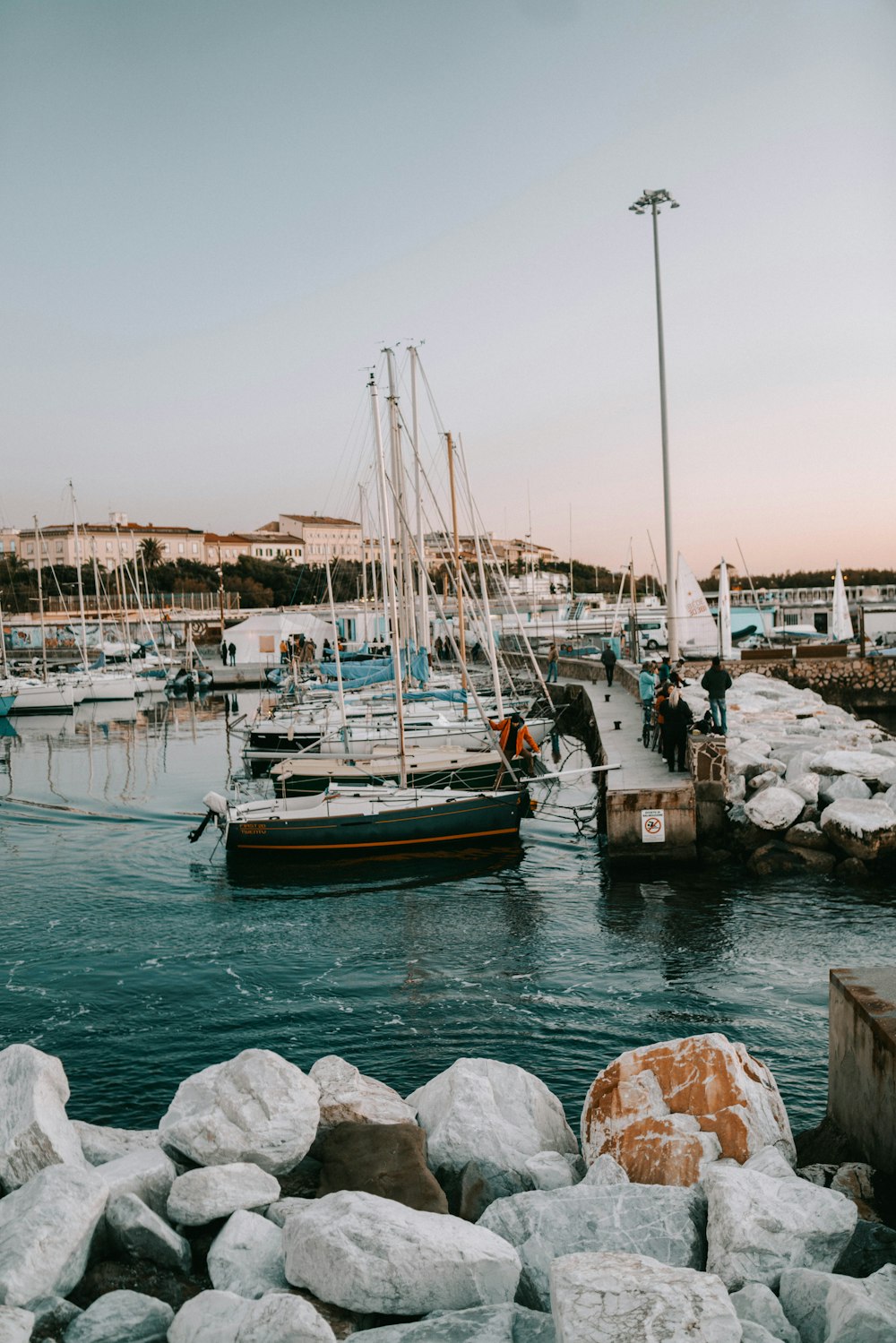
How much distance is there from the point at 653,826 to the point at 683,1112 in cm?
950

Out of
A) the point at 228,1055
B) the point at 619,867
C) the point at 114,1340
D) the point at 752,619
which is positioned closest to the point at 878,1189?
the point at 114,1340

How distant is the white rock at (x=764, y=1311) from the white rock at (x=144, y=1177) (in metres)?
3.00

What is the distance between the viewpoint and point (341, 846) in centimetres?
1620

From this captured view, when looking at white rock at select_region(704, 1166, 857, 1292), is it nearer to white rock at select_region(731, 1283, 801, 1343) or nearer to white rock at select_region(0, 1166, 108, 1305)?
white rock at select_region(731, 1283, 801, 1343)

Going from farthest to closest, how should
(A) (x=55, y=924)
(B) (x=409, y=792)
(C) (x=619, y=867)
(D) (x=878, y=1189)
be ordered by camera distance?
(B) (x=409, y=792)
(C) (x=619, y=867)
(A) (x=55, y=924)
(D) (x=878, y=1189)

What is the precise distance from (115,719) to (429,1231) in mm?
40336

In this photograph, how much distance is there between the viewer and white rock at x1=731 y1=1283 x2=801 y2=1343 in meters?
4.29

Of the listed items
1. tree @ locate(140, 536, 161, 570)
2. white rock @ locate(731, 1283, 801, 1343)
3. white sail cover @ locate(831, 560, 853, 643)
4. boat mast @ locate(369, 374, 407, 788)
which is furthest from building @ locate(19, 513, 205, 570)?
white rock @ locate(731, 1283, 801, 1343)

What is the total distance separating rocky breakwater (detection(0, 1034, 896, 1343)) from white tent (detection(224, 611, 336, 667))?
55.9 meters

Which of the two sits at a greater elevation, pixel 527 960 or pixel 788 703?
pixel 788 703

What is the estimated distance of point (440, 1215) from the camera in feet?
16.5

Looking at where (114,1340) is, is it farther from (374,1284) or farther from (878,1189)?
(878,1189)

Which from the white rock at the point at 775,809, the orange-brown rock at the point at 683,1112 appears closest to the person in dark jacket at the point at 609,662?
the white rock at the point at 775,809

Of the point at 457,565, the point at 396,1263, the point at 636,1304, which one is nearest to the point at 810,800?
the point at 457,565
